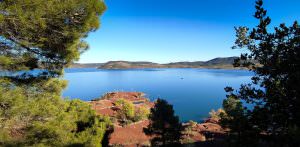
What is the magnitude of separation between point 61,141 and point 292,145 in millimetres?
8066

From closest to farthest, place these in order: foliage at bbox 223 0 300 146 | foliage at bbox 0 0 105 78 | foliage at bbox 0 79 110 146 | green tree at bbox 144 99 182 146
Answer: foliage at bbox 223 0 300 146 < foliage at bbox 0 0 105 78 < foliage at bbox 0 79 110 146 < green tree at bbox 144 99 182 146

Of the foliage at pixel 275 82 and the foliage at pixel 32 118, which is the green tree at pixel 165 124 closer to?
the foliage at pixel 32 118

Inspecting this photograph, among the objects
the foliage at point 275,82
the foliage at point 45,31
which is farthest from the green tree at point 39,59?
the foliage at point 275,82

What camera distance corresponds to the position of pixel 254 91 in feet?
18.8

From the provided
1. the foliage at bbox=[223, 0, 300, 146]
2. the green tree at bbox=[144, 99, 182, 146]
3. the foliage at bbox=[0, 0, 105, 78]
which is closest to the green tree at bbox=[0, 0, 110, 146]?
the foliage at bbox=[0, 0, 105, 78]

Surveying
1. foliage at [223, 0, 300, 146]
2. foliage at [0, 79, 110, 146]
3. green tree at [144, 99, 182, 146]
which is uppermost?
foliage at [223, 0, 300, 146]

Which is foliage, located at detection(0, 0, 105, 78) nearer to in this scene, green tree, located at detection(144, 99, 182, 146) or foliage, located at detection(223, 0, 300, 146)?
foliage, located at detection(223, 0, 300, 146)

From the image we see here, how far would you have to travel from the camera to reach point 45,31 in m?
8.07

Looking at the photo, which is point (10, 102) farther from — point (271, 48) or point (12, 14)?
point (271, 48)

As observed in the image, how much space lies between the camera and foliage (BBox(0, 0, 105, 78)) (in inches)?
250

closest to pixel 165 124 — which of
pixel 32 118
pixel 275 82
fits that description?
pixel 32 118

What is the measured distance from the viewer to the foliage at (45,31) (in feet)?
20.8

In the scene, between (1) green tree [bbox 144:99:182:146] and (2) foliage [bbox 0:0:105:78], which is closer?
(2) foliage [bbox 0:0:105:78]

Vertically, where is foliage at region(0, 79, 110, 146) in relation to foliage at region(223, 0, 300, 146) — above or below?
below
